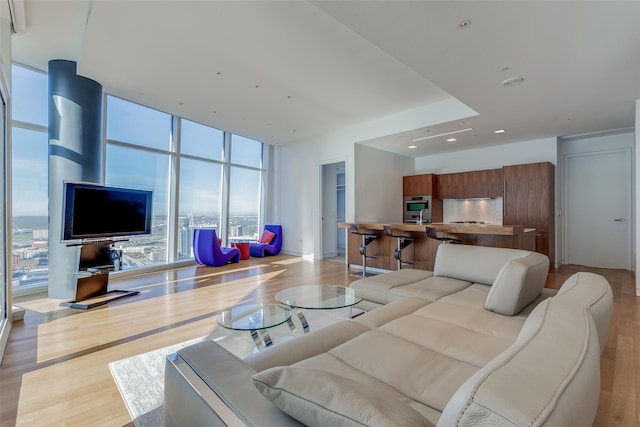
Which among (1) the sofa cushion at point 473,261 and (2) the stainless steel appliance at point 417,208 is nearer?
(1) the sofa cushion at point 473,261

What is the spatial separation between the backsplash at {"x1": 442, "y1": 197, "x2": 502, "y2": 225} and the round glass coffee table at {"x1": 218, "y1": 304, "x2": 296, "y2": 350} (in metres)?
6.42

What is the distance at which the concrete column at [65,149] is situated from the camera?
408cm

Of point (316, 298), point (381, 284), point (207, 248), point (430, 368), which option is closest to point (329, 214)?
point (207, 248)

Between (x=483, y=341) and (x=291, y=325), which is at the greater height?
(x=483, y=341)

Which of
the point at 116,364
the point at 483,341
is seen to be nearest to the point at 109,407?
the point at 116,364

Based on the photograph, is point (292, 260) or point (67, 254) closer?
point (67, 254)

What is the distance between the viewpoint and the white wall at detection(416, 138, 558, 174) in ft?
20.5

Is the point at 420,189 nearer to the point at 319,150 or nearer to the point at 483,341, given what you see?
the point at 319,150

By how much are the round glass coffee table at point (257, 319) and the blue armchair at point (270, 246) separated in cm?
515

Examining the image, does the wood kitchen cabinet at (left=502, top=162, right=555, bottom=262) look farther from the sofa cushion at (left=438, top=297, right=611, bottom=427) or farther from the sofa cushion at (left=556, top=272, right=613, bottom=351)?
the sofa cushion at (left=438, top=297, right=611, bottom=427)

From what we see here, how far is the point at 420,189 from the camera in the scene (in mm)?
7547

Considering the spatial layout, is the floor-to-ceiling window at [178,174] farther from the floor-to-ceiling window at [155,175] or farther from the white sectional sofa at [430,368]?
the white sectional sofa at [430,368]

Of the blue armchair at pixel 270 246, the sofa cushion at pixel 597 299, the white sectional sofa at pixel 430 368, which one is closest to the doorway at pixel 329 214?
the blue armchair at pixel 270 246

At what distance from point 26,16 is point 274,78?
285cm
